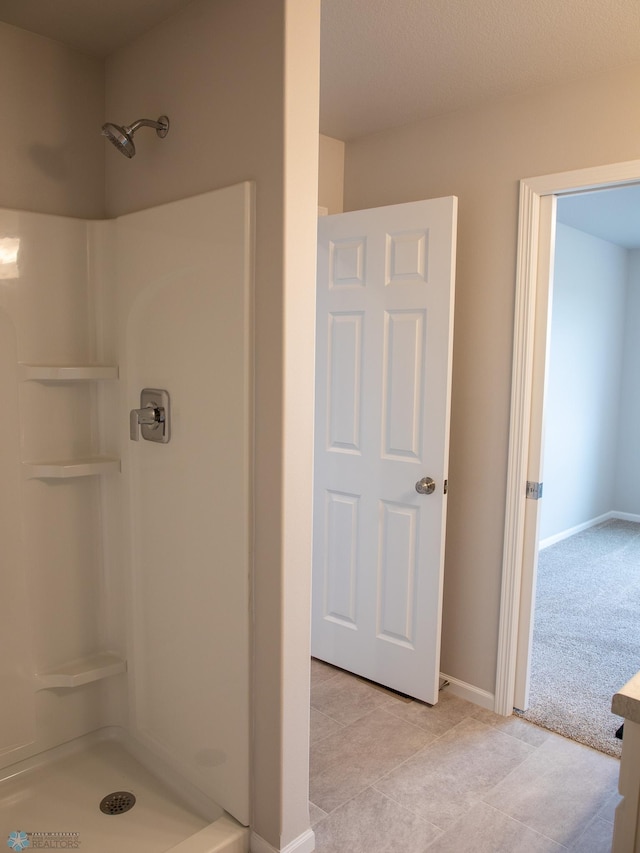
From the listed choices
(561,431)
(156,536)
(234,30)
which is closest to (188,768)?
(156,536)

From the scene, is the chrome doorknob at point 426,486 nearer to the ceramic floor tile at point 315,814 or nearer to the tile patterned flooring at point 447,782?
the tile patterned flooring at point 447,782

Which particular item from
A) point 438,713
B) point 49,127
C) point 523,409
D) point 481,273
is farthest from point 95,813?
point 481,273

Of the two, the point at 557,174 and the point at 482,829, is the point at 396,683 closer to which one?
the point at 482,829

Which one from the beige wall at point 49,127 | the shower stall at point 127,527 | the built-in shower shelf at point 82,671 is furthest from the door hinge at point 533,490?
the beige wall at point 49,127

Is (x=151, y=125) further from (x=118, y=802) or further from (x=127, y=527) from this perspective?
(x=118, y=802)

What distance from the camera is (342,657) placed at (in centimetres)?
294

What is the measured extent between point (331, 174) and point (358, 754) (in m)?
2.42

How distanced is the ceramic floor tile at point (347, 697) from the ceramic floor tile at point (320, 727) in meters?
0.02

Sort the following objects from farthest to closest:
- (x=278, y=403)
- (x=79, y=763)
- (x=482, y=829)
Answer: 1. (x=79, y=763)
2. (x=482, y=829)
3. (x=278, y=403)

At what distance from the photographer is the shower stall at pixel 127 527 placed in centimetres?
182

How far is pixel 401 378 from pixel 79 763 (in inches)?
70.6

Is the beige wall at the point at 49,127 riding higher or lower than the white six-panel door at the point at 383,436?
higher

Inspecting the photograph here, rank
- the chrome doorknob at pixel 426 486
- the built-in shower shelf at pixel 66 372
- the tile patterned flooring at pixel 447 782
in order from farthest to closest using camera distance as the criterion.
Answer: the chrome doorknob at pixel 426 486
the built-in shower shelf at pixel 66 372
the tile patterned flooring at pixel 447 782

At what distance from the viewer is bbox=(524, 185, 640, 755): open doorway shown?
3039mm
